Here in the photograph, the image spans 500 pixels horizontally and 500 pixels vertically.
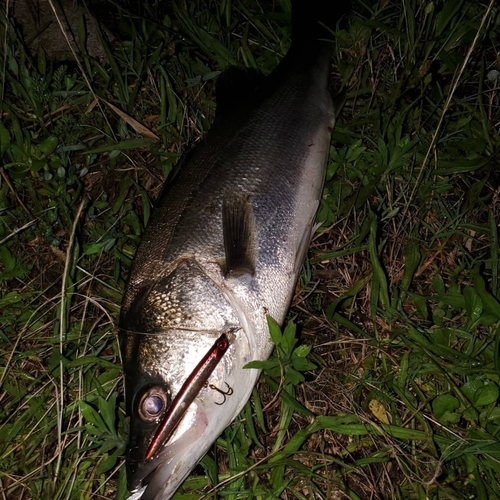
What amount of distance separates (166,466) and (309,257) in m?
1.44

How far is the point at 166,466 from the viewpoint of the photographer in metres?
2.05

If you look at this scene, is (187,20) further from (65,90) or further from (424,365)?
(424,365)

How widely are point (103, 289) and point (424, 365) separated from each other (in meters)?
1.91

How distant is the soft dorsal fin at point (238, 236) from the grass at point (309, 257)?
0.35 metres

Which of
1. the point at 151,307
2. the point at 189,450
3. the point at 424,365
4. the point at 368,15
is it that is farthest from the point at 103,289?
the point at 368,15

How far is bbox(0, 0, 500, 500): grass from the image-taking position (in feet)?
7.84

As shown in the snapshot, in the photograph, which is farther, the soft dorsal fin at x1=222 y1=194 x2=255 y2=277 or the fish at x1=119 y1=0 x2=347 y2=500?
the soft dorsal fin at x1=222 y1=194 x2=255 y2=277

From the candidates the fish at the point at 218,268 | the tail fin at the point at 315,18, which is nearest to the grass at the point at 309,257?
the tail fin at the point at 315,18

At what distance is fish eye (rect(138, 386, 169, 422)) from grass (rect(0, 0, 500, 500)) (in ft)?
1.22

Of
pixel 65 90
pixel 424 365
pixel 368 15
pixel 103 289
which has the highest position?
pixel 65 90

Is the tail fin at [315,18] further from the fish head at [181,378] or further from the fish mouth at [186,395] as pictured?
the fish mouth at [186,395]

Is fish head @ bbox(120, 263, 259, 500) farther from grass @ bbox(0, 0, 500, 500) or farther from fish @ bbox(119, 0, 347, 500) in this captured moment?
grass @ bbox(0, 0, 500, 500)

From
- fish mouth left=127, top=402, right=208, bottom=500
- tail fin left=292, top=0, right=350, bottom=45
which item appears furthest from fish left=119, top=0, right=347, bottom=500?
tail fin left=292, top=0, right=350, bottom=45

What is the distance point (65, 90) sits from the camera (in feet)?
10.9
